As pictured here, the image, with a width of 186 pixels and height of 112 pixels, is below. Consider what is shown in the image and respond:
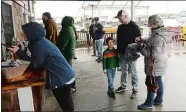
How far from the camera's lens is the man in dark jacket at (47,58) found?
2.42 m

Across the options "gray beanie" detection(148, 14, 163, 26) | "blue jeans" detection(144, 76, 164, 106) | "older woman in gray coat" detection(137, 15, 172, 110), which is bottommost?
"blue jeans" detection(144, 76, 164, 106)

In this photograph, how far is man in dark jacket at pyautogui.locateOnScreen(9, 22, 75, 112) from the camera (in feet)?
7.95

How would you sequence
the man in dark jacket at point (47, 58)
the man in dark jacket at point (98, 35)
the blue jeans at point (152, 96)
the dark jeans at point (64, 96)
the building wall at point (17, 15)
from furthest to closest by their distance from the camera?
the man in dark jacket at point (98, 35) → the building wall at point (17, 15) → the blue jeans at point (152, 96) → the dark jeans at point (64, 96) → the man in dark jacket at point (47, 58)

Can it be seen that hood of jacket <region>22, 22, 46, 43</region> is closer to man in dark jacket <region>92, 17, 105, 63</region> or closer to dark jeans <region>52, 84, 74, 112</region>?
dark jeans <region>52, 84, 74, 112</region>

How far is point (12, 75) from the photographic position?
7.27 feet

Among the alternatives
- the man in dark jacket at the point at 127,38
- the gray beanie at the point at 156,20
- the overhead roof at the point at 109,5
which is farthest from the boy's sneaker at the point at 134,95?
the overhead roof at the point at 109,5

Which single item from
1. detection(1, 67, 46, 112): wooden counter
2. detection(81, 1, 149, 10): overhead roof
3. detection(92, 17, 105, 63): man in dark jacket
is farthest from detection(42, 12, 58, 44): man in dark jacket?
detection(81, 1, 149, 10): overhead roof

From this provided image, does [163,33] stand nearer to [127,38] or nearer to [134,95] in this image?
[127,38]

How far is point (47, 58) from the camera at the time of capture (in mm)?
2473

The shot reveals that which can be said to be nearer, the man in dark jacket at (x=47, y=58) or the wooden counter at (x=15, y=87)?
the wooden counter at (x=15, y=87)

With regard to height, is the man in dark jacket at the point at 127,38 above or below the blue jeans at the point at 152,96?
above

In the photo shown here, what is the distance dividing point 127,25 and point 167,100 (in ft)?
4.72

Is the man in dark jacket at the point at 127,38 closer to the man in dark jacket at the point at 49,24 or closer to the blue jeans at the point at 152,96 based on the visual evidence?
the blue jeans at the point at 152,96

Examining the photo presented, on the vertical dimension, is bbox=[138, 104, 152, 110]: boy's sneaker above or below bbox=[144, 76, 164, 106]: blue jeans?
below
